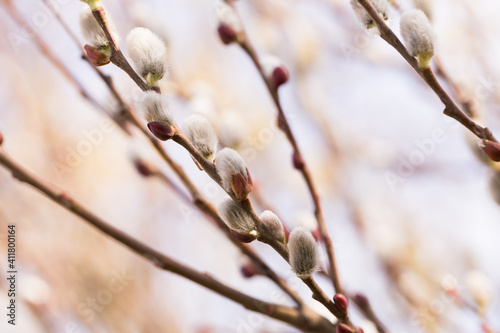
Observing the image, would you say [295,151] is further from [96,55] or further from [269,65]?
[96,55]

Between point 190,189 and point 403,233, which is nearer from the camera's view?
point 190,189

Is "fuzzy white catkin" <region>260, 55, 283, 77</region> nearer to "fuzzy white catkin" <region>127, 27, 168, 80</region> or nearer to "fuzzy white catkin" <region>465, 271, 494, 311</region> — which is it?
"fuzzy white catkin" <region>127, 27, 168, 80</region>

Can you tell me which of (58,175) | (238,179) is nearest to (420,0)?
(238,179)

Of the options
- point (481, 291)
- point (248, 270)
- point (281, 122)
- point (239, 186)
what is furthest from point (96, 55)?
point (481, 291)

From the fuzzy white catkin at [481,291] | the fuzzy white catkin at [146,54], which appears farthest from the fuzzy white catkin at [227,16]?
the fuzzy white catkin at [481,291]

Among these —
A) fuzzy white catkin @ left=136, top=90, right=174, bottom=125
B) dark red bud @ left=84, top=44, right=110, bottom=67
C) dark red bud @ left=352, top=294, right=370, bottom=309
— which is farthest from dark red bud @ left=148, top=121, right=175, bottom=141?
dark red bud @ left=352, top=294, right=370, bottom=309

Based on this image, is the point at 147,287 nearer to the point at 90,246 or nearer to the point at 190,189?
the point at 90,246
